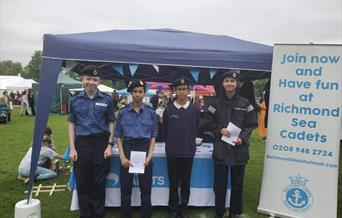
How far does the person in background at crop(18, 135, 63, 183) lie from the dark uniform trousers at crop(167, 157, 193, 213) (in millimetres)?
2357

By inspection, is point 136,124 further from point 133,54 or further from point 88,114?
point 133,54

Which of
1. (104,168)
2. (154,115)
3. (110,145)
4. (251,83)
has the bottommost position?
(104,168)

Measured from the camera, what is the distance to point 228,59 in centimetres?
412

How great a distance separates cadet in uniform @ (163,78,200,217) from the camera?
3.90 metres

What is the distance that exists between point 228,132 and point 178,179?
2.71 ft

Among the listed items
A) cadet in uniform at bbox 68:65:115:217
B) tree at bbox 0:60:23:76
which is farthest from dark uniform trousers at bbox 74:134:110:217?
tree at bbox 0:60:23:76

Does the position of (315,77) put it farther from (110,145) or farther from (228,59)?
(110,145)

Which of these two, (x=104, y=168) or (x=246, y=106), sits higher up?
(x=246, y=106)

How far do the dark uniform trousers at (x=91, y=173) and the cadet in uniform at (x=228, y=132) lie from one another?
1.26m

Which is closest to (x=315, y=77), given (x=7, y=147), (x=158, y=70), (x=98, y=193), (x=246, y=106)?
(x=246, y=106)

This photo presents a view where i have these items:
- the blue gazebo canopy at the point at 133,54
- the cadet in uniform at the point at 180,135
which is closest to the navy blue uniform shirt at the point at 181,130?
the cadet in uniform at the point at 180,135

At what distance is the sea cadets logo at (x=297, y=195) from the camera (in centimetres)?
399

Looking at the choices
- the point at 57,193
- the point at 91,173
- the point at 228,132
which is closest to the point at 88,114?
the point at 91,173

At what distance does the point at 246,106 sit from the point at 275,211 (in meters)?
1.34
